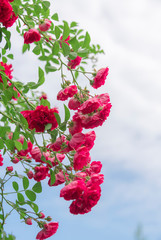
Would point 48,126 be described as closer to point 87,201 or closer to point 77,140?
point 77,140

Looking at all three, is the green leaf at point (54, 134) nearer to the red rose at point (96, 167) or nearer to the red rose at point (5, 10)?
the red rose at point (96, 167)

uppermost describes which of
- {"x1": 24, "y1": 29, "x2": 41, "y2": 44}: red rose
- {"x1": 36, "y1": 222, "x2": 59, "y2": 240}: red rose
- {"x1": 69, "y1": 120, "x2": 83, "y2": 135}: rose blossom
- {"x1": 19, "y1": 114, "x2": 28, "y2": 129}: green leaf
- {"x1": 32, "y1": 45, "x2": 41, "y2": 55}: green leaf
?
{"x1": 32, "y1": 45, "x2": 41, "y2": 55}: green leaf

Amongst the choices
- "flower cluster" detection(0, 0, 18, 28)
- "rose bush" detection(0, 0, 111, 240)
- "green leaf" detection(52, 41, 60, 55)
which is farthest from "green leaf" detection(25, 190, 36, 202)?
"flower cluster" detection(0, 0, 18, 28)

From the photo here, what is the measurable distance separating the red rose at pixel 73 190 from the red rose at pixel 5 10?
833 millimetres

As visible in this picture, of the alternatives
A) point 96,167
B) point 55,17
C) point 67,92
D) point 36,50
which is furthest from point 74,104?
point 55,17

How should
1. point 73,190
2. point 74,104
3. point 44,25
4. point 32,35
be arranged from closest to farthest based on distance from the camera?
point 73,190
point 74,104
point 32,35
point 44,25

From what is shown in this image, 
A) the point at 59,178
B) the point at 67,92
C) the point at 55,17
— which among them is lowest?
the point at 59,178

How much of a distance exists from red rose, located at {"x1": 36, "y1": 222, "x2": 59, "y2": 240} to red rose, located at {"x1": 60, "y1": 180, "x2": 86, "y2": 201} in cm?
43

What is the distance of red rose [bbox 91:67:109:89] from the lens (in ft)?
4.91

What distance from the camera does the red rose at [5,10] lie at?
58.3 inches

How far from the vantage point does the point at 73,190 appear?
1205 millimetres

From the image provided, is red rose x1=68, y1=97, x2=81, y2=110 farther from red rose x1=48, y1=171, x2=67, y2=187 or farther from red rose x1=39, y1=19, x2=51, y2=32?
red rose x1=39, y1=19, x2=51, y2=32

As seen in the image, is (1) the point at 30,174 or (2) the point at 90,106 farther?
(1) the point at 30,174

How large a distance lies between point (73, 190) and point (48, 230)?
1.59 ft
